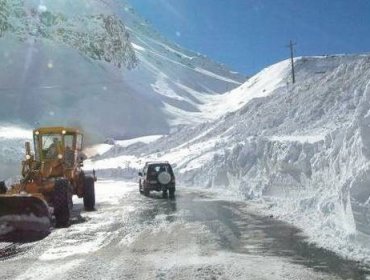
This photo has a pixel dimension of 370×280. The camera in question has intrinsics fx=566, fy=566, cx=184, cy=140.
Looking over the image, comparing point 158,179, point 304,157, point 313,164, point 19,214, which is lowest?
point 19,214

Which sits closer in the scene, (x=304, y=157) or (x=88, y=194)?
(x=88, y=194)

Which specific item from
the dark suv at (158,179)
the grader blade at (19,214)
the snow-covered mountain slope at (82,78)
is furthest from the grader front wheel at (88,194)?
the snow-covered mountain slope at (82,78)

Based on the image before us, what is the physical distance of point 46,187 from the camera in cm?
1531

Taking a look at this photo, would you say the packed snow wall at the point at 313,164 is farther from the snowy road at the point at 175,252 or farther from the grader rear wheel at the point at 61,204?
the grader rear wheel at the point at 61,204

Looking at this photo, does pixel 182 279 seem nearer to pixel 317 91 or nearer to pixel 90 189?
pixel 90 189

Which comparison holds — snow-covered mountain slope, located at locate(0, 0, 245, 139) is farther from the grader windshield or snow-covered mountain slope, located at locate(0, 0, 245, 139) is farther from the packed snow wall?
the grader windshield

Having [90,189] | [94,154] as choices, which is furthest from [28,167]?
[94,154]

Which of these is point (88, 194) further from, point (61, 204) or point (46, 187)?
point (61, 204)

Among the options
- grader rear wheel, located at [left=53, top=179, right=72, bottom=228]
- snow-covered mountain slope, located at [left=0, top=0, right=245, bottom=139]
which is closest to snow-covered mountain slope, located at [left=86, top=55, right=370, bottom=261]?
grader rear wheel, located at [left=53, top=179, right=72, bottom=228]

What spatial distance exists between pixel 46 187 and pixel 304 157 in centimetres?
1026

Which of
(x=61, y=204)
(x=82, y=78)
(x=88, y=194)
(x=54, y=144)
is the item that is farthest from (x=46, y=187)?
(x=82, y=78)

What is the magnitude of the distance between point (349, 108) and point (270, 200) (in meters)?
14.1

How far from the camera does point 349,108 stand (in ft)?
104

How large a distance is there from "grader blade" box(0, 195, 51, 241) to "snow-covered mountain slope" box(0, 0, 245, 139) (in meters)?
79.1
